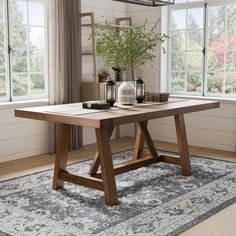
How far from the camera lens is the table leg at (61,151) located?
3670 millimetres

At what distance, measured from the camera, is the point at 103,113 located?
131 inches

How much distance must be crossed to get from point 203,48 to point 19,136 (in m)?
2.64

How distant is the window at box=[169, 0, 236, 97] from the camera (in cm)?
545

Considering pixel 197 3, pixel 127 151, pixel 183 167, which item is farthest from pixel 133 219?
A: pixel 197 3

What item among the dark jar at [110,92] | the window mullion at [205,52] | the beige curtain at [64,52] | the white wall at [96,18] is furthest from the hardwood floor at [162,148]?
the dark jar at [110,92]

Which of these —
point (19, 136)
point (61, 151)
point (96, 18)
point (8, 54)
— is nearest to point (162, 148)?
point (19, 136)

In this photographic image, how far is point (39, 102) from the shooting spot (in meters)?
5.04

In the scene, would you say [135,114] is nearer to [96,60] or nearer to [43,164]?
[43,164]

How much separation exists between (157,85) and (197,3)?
123cm

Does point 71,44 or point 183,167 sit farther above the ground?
point 71,44

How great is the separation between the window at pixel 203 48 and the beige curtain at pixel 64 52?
145cm

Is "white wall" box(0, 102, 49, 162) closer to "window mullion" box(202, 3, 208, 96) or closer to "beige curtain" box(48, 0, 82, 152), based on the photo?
"beige curtain" box(48, 0, 82, 152)

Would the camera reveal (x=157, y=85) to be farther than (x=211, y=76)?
Yes

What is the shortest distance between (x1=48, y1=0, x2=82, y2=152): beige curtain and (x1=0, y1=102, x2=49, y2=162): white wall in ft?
0.44
